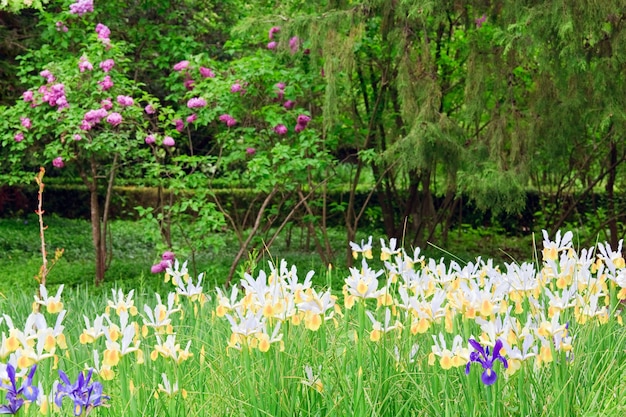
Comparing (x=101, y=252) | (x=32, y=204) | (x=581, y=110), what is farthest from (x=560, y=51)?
(x=32, y=204)

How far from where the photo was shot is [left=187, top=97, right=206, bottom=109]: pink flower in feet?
20.9

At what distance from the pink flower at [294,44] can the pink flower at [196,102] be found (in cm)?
90

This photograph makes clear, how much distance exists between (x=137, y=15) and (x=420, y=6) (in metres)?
4.78

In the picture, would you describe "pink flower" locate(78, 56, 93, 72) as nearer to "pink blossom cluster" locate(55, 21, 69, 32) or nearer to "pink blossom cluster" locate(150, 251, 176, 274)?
"pink blossom cluster" locate(55, 21, 69, 32)

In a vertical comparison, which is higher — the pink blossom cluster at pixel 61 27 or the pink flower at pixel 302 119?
the pink blossom cluster at pixel 61 27

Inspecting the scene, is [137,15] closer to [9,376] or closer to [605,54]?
[605,54]

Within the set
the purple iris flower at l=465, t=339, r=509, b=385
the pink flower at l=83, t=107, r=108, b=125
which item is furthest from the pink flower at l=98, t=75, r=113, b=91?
the purple iris flower at l=465, t=339, r=509, b=385

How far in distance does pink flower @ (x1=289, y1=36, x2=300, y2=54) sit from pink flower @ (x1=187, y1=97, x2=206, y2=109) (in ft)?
2.96

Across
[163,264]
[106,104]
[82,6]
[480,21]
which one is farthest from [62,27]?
[480,21]

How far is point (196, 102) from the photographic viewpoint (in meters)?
6.37

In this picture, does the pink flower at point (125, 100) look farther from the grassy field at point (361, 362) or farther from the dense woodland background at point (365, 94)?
the grassy field at point (361, 362)

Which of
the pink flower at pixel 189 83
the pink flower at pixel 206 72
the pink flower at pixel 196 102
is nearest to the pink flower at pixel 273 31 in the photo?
the pink flower at pixel 206 72

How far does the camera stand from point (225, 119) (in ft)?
21.3

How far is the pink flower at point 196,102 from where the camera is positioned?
6.36 metres
